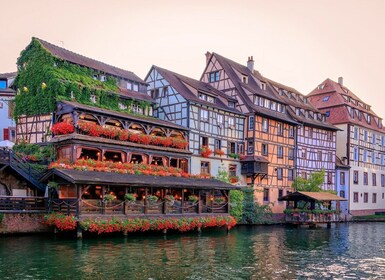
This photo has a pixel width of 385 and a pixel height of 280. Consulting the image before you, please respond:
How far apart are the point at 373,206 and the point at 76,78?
46626 millimetres

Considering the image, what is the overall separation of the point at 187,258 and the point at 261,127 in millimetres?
29473

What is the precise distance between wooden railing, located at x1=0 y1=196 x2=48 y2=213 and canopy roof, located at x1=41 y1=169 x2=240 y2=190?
1531 millimetres

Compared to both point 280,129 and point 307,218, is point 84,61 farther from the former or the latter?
point 307,218

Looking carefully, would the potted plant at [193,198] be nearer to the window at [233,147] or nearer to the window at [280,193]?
the window at [233,147]

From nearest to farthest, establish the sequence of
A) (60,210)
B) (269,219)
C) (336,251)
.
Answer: (336,251), (60,210), (269,219)

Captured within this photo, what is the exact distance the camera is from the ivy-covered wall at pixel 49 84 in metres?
37.7

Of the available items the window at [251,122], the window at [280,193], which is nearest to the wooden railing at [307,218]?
the window at [280,193]

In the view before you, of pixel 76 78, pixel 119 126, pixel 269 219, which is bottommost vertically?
pixel 269 219

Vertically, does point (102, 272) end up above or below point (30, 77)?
below

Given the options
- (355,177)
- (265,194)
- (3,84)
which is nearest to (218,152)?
(265,194)

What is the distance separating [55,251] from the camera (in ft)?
76.9

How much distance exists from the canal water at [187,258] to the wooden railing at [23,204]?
84.2 inches

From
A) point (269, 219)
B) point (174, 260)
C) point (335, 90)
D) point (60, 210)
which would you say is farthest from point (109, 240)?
point (335, 90)

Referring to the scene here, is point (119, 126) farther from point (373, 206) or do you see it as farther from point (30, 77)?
point (373, 206)
